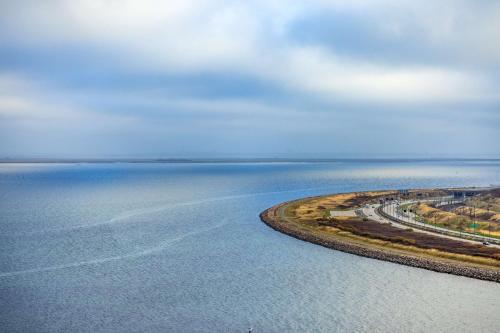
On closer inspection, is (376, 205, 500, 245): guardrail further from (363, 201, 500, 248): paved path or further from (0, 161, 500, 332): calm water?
(0, 161, 500, 332): calm water

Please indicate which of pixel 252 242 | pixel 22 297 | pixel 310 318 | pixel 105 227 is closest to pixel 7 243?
pixel 105 227

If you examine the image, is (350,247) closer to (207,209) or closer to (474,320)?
(474,320)

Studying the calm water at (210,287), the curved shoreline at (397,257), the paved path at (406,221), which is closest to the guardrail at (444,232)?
the paved path at (406,221)

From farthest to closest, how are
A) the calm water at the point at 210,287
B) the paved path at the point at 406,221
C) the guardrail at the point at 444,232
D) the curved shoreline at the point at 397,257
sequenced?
1. the paved path at the point at 406,221
2. the guardrail at the point at 444,232
3. the curved shoreline at the point at 397,257
4. the calm water at the point at 210,287

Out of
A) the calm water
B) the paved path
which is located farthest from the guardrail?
the calm water

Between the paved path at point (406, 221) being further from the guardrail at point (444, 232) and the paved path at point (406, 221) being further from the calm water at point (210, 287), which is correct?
the calm water at point (210, 287)

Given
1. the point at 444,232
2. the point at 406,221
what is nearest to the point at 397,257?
the point at 444,232

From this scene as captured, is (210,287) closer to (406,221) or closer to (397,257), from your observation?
(397,257)

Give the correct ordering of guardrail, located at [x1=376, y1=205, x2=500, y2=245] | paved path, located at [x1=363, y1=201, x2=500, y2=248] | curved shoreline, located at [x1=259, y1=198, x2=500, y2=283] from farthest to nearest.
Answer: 1. paved path, located at [x1=363, y1=201, x2=500, y2=248]
2. guardrail, located at [x1=376, y1=205, x2=500, y2=245]
3. curved shoreline, located at [x1=259, y1=198, x2=500, y2=283]
